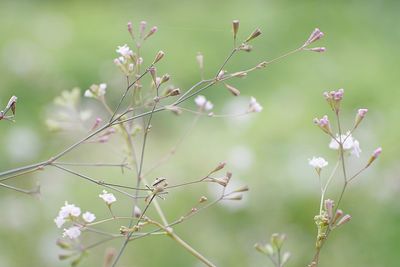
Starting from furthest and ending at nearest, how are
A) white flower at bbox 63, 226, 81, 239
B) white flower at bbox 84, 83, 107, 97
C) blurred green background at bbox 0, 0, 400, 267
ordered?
blurred green background at bbox 0, 0, 400, 267 → white flower at bbox 84, 83, 107, 97 → white flower at bbox 63, 226, 81, 239

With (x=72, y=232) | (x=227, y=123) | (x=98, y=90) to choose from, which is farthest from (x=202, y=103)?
(x=227, y=123)

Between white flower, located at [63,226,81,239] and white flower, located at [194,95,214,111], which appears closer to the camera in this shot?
white flower, located at [63,226,81,239]

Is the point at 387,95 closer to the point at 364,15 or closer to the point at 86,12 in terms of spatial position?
the point at 364,15

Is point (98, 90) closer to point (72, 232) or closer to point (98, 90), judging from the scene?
point (98, 90)

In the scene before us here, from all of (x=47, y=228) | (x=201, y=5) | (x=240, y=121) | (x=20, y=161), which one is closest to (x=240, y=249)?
(x=47, y=228)

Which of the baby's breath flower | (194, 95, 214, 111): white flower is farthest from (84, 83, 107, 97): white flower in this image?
(194, 95, 214, 111): white flower

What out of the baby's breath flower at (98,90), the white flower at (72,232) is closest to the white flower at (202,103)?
the baby's breath flower at (98,90)

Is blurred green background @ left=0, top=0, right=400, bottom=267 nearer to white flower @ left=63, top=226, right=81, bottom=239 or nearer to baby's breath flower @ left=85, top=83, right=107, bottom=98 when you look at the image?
baby's breath flower @ left=85, top=83, right=107, bottom=98

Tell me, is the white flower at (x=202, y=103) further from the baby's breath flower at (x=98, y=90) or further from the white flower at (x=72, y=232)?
the white flower at (x=72, y=232)
